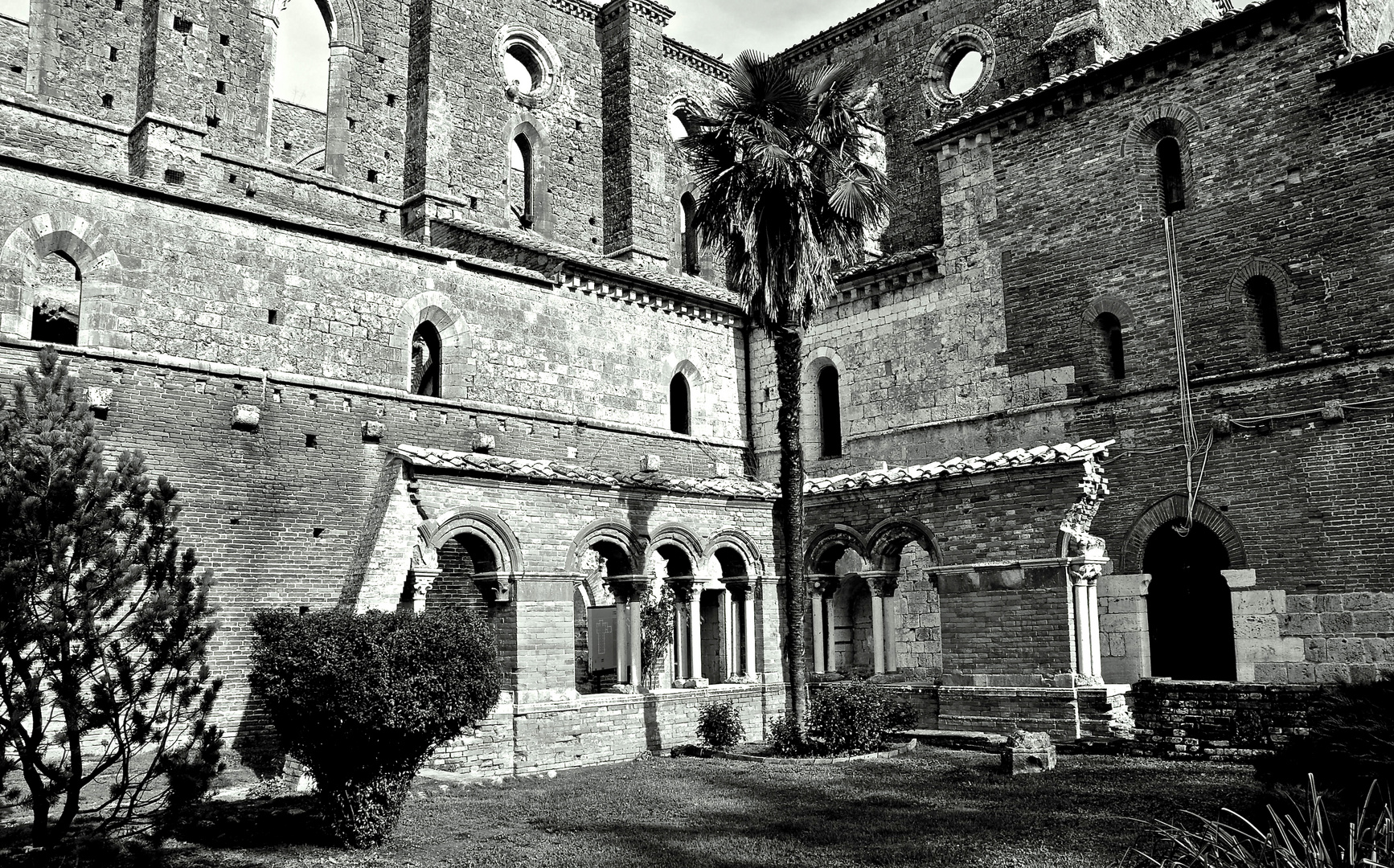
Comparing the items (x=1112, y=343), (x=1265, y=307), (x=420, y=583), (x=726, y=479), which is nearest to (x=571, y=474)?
(x=420, y=583)

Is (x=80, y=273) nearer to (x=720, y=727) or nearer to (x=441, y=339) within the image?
(x=441, y=339)

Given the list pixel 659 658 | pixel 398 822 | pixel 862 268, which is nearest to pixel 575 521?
pixel 659 658

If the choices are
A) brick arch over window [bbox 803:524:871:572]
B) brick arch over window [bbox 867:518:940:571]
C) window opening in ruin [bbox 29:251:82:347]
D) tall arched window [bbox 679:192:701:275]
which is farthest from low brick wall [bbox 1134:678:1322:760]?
window opening in ruin [bbox 29:251:82:347]

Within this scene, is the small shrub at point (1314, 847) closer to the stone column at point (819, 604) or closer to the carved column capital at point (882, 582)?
the carved column capital at point (882, 582)

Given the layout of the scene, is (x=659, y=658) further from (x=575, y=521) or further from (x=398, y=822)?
(x=398, y=822)

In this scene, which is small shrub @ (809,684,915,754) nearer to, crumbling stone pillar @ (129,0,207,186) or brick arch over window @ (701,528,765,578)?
brick arch over window @ (701,528,765,578)

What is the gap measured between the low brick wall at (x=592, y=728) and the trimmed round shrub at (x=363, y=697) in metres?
3.33

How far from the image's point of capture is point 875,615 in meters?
17.8

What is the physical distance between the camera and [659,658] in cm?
1692

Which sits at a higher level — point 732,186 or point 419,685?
point 732,186

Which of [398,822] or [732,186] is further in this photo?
[732,186]

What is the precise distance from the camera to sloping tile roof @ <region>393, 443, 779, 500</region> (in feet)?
47.3

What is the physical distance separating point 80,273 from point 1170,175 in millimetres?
16435

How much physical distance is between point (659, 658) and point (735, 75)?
29.0ft
